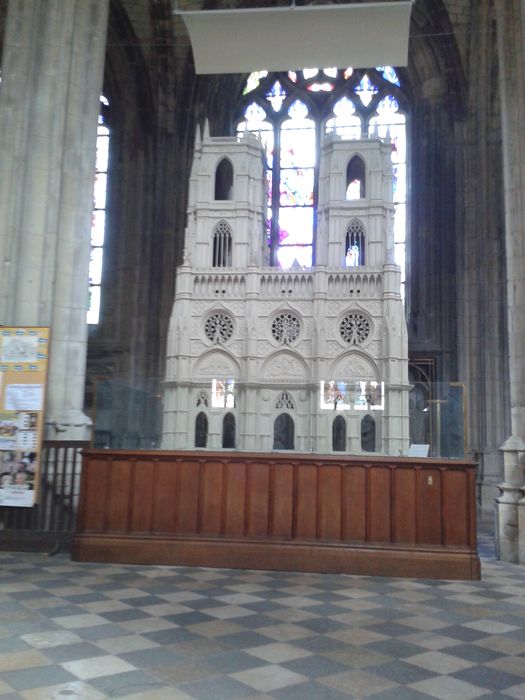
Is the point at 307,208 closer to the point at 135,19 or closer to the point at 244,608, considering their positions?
the point at 135,19

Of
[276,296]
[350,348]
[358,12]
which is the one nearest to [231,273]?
[276,296]

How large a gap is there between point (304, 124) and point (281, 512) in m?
16.5

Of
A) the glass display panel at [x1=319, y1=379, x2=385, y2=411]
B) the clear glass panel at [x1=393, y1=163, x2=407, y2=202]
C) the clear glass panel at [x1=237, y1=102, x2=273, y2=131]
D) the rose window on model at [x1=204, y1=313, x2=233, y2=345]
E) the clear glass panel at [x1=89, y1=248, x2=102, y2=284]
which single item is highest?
the clear glass panel at [x1=237, y1=102, x2=273, y2=131]

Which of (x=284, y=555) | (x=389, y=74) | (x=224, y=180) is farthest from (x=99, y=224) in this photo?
(x=284, y=555)

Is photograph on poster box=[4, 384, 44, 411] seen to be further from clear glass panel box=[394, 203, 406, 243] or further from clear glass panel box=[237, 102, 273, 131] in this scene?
clear glass panel box=[237, 102, 273, 131]

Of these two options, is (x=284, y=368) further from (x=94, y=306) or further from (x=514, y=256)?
(x=514, y=256)

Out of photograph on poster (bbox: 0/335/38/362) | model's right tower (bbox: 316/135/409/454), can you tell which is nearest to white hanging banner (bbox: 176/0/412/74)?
model's right tower (bbox: 316/135/409/454)

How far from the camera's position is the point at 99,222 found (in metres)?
19.5

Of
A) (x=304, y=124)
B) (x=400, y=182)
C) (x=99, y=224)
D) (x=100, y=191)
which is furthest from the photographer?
(x=304, y=124)

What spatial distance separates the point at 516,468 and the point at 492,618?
379 cm

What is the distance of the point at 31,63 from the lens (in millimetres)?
9352

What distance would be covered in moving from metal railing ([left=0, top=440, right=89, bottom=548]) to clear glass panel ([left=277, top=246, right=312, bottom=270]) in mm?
12896

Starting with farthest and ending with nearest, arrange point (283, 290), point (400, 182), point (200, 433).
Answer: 1. point (400, 182)
2. point (283, 290)
3. point (200, 433)

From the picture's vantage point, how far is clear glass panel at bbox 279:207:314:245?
67.4 ft
